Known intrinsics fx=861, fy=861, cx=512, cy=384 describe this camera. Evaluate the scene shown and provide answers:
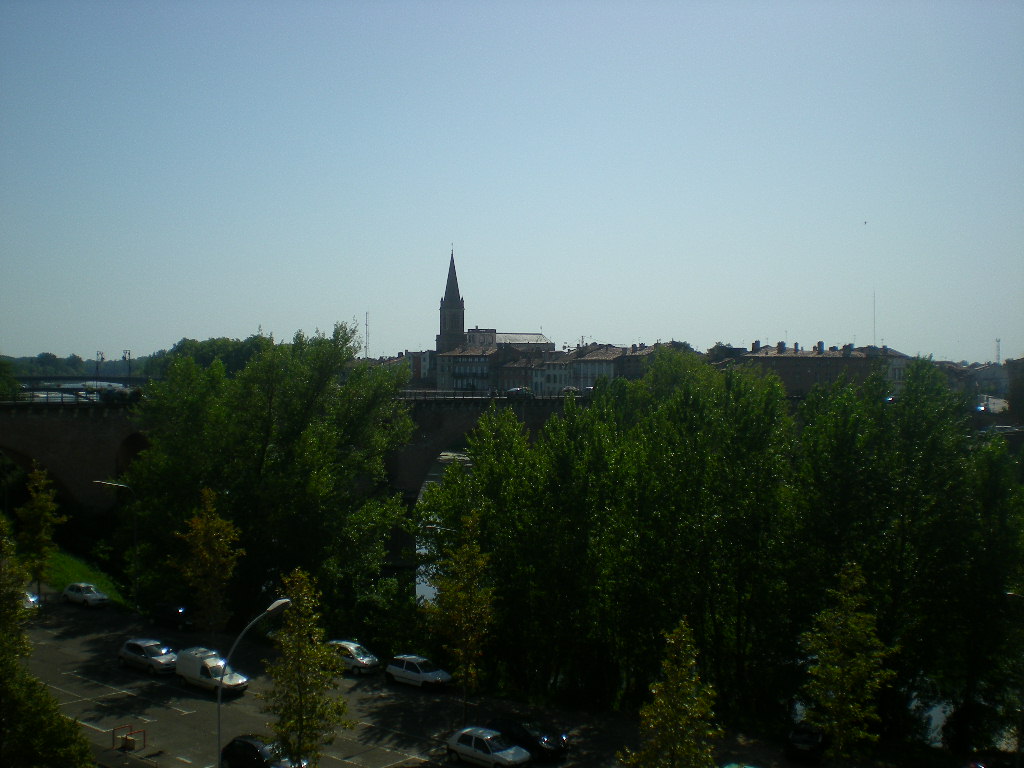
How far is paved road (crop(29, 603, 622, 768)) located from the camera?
1770 cm

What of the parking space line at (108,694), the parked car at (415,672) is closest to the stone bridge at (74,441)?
the parked car at (415,672)

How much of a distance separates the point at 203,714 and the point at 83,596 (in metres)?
12.0

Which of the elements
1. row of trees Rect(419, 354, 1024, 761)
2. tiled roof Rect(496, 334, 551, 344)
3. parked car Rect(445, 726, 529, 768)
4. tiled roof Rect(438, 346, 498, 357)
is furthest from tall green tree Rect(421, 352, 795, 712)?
tiled roof Rect(496, 334, 551, 344)

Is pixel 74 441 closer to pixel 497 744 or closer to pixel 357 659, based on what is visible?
pixel 357 659

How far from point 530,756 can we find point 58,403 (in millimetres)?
31986

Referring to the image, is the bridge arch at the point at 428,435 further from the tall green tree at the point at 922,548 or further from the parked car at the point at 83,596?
the tall green tree at the point at 922,548

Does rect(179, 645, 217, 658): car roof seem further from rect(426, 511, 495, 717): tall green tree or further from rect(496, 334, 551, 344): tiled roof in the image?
rect(496, 334, 551, 344): tiled roof

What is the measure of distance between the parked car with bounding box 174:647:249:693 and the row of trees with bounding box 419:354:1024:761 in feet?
20.8

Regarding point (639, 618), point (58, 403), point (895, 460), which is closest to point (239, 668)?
point (639, 618)

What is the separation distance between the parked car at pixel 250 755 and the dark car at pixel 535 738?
14.0 ft

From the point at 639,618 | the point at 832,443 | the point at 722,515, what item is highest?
the point at 832,443

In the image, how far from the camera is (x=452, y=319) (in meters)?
140

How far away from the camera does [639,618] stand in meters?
22.9

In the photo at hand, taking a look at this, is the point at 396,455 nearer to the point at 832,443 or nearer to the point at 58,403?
the point at 58,403
